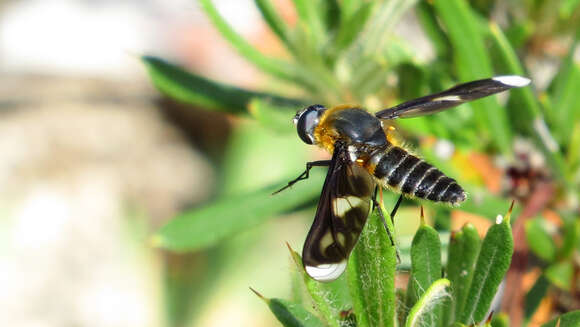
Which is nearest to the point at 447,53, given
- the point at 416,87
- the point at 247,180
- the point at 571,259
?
the point at 416,87

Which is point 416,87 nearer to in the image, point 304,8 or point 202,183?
point 304,8

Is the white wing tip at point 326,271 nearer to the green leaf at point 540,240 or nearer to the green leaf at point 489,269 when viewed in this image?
Result: the green leaf at point 489,269

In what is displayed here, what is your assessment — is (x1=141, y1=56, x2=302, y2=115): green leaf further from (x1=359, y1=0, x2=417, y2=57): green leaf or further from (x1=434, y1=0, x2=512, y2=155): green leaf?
(x1=434, y1=0, x2=512, y2=155): green leaf

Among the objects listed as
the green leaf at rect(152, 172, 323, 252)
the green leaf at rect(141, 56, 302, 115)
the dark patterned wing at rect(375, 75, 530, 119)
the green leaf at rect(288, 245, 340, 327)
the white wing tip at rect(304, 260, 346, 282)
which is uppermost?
the green leaf at rect(141, 56, 302, 115)

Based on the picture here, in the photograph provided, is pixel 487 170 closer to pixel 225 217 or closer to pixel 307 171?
pixel 307 171

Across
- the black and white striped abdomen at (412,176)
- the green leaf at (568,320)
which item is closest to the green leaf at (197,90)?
the black and white striped abdomen at (412,176)

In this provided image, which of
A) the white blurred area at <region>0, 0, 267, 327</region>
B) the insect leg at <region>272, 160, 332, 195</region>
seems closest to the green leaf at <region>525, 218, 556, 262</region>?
the insect leg at <region>272, 160, 332, 195</region>
